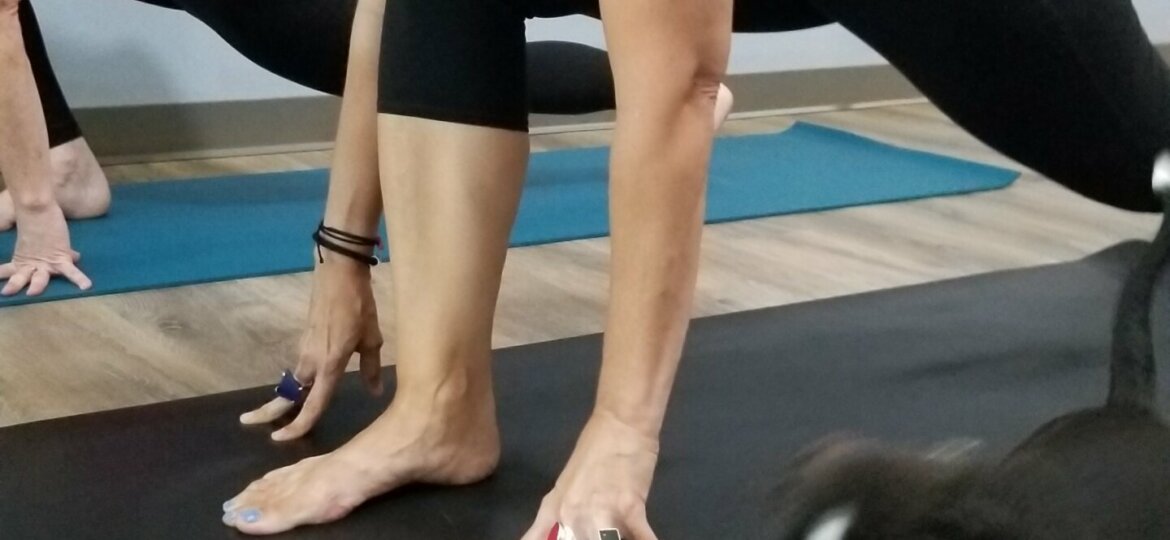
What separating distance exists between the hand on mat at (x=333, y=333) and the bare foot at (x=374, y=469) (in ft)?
0.47

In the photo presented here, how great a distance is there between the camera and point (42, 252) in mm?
1776

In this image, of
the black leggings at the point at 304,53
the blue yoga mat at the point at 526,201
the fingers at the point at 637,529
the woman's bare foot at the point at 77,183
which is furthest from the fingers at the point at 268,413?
the woman's bare foot at the point at 77,183

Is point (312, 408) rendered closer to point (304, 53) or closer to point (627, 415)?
point (627, 415)

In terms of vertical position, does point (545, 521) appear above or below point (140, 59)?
above

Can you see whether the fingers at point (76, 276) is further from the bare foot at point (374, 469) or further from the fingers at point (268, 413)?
the bare foot at point (374, 469)

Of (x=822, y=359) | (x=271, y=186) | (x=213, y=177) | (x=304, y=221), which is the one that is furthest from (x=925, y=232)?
(x=213, y=177)

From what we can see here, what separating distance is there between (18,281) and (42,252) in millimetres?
70

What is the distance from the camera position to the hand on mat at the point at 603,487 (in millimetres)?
862

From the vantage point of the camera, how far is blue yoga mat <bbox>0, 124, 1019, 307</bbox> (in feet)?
6.27

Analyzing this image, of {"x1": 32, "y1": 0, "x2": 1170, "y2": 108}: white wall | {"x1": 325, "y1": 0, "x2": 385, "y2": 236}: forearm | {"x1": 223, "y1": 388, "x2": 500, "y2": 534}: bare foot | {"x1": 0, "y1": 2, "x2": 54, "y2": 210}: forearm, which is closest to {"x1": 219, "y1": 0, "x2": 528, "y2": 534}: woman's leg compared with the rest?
{"x1": 223, "y1": 388, "x2": 500, "y2": 534}: bare foot

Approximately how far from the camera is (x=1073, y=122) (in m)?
1.07

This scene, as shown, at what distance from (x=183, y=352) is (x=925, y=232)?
135 cm

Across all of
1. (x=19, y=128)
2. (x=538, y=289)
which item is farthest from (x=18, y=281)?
(x=538, y=289)

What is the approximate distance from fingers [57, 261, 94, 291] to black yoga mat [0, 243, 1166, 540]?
1.81ft
